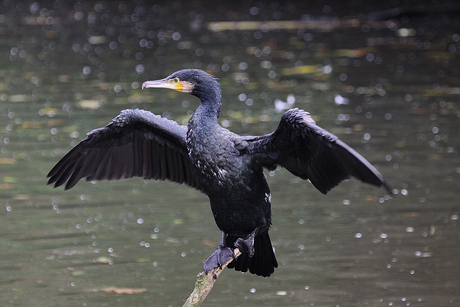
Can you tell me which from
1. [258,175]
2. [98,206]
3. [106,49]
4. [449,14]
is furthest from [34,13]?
[258,175]

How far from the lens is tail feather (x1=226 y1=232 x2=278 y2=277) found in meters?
4.35

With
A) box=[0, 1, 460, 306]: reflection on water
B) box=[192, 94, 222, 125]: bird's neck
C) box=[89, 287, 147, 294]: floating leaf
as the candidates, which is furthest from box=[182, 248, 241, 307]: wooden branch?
box=[89, 287, 147, 294]: floating leaf

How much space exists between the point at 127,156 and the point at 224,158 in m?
0.98

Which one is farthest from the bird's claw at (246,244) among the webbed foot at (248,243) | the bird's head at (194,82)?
the bird's head at (194,82)

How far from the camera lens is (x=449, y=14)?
1661 cm

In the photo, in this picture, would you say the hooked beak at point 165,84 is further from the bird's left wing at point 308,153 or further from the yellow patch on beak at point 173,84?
the bird's left wing at point 308,153

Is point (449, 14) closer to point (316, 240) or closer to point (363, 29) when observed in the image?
point (363, 29)

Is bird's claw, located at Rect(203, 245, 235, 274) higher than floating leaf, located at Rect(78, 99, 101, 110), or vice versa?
floating leaf, located at Rect(78, 99, 101, 110)

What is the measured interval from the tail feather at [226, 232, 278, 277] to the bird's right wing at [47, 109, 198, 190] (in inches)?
26.1

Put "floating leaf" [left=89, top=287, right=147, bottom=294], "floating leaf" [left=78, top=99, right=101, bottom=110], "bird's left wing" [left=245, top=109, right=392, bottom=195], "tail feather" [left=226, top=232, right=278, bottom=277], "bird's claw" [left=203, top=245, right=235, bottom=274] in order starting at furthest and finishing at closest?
"floating leaf" [left=78, top=99, right=101, bottom=110] → "floating leaf" [left=89, top=287, right=147, bottom=294] → "tail feather" [left=226, top=232, right=278, bottom=277] → "bird's claw" [left=203, top=245, right=235, bottom=274] → "bird's left wing" [left=245, top=109, right=392, bottom=195]

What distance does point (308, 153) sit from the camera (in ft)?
12.8

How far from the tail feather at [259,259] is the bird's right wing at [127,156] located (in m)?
0.66

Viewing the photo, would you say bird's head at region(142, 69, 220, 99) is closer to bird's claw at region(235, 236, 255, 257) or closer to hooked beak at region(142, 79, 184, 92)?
hooked beak at region(142, 79, 184, 92)

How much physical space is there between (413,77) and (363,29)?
13.4 ft
